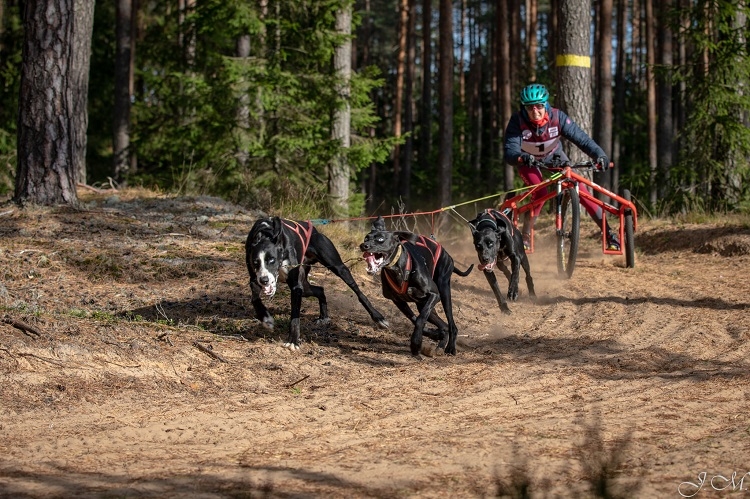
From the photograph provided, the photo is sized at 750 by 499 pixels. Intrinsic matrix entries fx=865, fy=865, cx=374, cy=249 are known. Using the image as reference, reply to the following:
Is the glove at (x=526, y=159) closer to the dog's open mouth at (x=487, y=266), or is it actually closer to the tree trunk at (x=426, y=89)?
the dog's open mouth at (x=487, y=266)

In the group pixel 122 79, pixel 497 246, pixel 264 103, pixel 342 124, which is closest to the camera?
pixel 497 246

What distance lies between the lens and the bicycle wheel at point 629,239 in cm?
1184

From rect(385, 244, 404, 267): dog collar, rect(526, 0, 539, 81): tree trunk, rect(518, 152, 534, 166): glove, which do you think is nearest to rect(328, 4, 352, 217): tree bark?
rect(518, 152, 534, 166): glove

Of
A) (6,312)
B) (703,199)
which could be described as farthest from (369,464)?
(703,199)

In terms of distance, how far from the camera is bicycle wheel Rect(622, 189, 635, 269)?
11.8 m

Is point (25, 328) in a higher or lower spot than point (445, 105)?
lower

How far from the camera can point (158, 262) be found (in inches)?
401

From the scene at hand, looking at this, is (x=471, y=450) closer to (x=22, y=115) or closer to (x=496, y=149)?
(x=22, y=115)

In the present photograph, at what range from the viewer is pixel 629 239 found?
1209cm

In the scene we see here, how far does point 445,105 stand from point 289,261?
66.2 ft

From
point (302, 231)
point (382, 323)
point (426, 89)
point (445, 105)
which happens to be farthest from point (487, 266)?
point (426, 89)

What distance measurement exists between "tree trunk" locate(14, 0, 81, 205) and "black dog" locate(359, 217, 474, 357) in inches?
213

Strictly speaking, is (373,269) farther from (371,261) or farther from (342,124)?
(342,124)

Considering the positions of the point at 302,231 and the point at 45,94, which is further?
the point at 45,94
